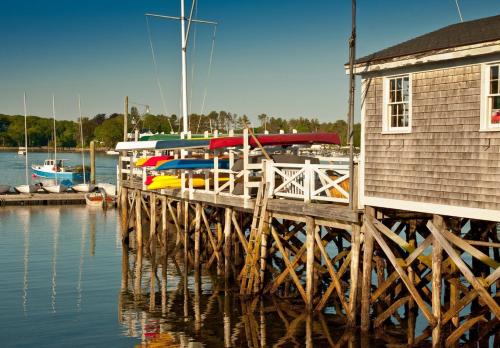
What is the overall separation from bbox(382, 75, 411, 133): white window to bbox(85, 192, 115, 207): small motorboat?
4034cm

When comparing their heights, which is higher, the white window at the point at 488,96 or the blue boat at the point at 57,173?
the white window at the point at 488,96

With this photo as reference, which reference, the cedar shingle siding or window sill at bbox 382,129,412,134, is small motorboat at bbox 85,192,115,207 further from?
window sill at bbox 382,129,412,134

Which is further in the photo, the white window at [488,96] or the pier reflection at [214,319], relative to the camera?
the pier reflection at [214,319]

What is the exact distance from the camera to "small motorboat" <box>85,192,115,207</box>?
5438 centimetres

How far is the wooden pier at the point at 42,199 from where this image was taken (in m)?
54.9

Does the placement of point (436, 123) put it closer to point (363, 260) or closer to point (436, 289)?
point (436, 289)

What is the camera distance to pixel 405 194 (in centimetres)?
1585

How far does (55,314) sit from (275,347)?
7.66 meters

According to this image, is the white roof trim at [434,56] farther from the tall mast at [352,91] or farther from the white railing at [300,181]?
the white railing at [300,181]

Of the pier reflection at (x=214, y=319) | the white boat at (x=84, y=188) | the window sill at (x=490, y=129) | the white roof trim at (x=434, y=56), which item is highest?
the white roof trim at (x=434, y=56)

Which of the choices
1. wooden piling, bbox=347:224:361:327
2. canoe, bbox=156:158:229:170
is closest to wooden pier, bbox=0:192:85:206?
canoe, bbox=156:158:229:170

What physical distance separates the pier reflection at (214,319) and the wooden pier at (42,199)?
3150cm

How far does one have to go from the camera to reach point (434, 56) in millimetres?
14797

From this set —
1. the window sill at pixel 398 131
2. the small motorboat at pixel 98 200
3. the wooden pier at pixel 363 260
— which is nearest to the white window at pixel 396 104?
the window sill at pixel 398 131
